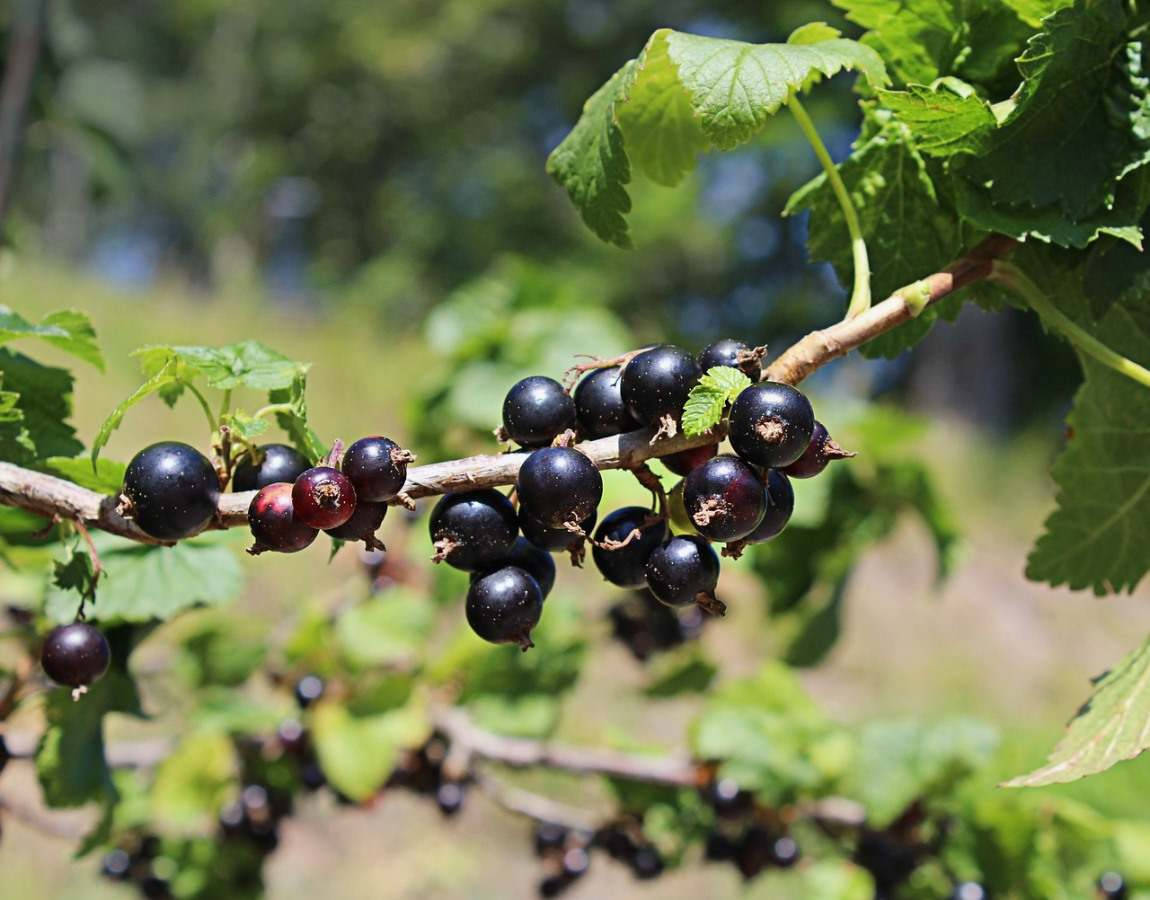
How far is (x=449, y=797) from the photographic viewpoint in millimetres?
1792

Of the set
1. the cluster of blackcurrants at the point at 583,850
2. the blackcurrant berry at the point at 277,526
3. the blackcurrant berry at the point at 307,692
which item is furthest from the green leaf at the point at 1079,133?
the blackcurrant berry at the point at 307,692

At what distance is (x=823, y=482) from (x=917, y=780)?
594 millimetres

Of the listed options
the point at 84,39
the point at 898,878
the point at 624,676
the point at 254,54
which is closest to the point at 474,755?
the point at 898,878

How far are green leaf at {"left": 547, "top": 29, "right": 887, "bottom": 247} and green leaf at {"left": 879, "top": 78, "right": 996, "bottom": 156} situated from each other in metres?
0.05

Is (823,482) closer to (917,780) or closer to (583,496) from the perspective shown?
(917,780)

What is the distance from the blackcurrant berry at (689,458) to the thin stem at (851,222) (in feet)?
0.47

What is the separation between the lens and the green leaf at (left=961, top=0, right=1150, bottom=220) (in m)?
0.79

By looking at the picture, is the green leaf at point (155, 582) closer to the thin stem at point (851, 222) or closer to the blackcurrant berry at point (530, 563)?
the blackcurrant berry at point (530, 563)

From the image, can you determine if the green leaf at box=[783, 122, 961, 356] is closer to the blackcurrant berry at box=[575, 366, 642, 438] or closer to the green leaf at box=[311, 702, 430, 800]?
the blackcurrant berry at box=[575, 366, 642, 438]

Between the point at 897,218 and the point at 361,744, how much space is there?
119cm

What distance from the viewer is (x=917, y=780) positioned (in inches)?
63.6

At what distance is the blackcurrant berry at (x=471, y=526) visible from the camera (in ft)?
2.43

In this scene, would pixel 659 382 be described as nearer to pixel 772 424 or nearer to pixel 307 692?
pixel 772 424

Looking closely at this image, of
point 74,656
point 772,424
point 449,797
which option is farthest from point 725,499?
point 449,797
